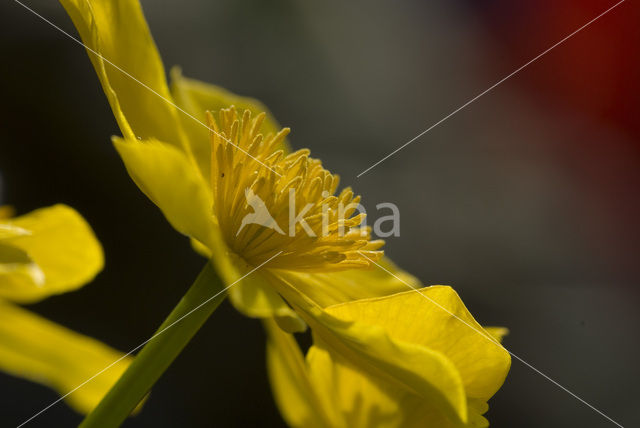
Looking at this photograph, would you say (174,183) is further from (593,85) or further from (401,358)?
(593,85)

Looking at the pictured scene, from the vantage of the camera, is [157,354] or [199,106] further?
[199,106]

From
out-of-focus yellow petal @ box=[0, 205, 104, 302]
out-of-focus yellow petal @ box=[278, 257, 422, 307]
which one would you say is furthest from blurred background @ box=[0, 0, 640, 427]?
out-of-focus yellow petal @ box=[278, 257, 422, 307]

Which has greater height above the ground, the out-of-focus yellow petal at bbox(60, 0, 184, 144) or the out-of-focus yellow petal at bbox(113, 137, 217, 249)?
the out-of-focus yellow petal at bbox(60, 0, 184, 144)

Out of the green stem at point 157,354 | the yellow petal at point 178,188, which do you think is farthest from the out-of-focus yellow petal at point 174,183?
the green stem at point 157,354

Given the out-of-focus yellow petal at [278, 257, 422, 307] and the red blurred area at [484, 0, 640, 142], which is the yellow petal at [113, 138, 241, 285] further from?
the red blurred area at [484, 0, 640, 142]

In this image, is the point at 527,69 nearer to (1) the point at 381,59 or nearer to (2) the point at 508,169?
(2) the point at 508,169

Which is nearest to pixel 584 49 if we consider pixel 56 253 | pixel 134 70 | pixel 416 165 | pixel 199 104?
pixel 416 165
